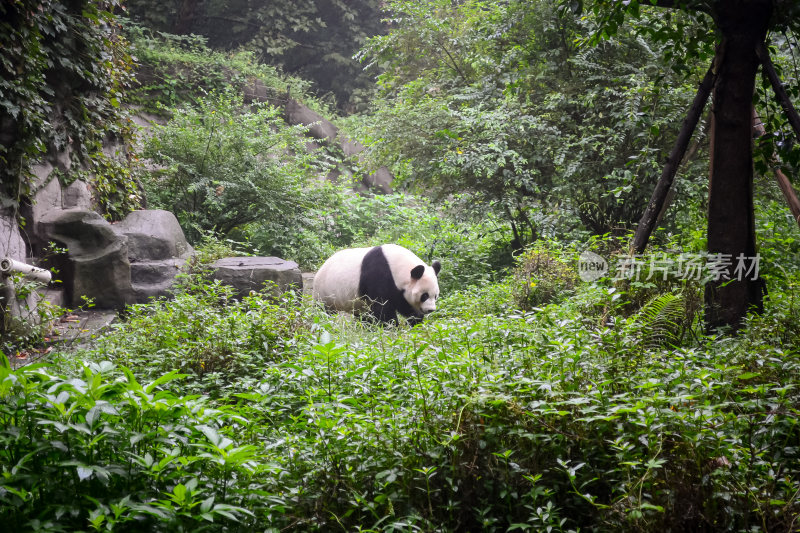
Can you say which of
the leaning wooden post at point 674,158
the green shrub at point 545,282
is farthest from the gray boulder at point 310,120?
A: the leaning wooden post at point 674,158

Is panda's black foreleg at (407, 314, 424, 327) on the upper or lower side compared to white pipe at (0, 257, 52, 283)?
lower

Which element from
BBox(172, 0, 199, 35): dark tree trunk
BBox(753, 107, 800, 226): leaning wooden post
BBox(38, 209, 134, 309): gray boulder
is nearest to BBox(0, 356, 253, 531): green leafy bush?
BBox(753, 107, 800, 226): leaning wooden post

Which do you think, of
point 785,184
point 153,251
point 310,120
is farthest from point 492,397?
point 310,120

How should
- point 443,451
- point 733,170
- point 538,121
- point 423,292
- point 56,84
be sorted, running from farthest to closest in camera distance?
point 538,121
point 423,292
point 56,84
point 733,170
point 443,451

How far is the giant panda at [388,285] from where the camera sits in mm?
8125

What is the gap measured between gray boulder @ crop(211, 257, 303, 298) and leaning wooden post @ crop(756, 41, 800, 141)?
19.5ft

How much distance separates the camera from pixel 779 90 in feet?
12.9

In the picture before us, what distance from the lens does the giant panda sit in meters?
8.12

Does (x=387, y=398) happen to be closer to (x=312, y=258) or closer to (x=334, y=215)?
(x=312, y=258)

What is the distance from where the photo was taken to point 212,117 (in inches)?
462

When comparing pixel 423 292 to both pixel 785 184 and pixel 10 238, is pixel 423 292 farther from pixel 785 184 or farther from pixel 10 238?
pixel 10 238

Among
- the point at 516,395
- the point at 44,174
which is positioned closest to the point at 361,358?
the point at 516,395

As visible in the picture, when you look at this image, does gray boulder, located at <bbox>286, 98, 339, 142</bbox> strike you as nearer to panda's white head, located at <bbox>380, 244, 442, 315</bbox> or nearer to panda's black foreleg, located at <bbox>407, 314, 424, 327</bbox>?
panda's white head, located at <bbox>380, 244, 442, 315</bbox>

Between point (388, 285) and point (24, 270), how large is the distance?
4279 mm
